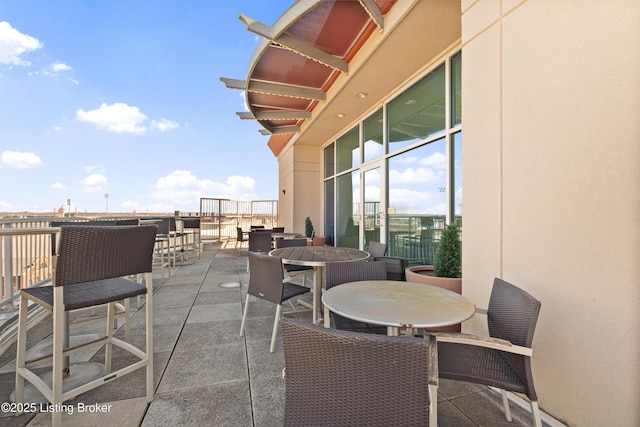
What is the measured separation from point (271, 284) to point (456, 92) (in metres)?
3.31

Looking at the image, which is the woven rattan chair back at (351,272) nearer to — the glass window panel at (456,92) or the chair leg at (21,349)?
the chair leg at (21,349)

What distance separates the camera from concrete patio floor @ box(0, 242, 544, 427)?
1573mm

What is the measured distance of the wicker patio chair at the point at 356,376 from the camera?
64 centimetres

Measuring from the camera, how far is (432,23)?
2967 mm

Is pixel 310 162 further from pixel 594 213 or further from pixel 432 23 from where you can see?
pixel 594 213

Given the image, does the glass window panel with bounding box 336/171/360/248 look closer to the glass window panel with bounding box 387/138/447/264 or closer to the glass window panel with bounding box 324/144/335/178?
the glass window panel with bounding box 324/144/335/178

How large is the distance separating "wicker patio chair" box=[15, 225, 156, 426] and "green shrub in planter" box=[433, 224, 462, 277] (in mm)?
2490

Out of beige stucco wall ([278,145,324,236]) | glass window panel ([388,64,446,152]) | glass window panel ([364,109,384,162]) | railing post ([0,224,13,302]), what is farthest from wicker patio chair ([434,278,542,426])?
beige stucco wall ([278,145,324,236])

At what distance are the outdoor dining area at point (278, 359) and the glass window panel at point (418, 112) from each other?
2.72 metres

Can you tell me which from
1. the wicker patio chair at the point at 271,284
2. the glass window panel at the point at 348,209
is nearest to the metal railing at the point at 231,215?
the glass window panel at the point at 348,209

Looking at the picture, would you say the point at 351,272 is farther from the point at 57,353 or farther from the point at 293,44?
the point at 293,44

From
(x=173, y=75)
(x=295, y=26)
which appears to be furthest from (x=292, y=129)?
(x=173, y=75)

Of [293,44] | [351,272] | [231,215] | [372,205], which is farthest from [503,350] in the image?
[231,215]

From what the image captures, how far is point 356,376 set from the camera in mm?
684
